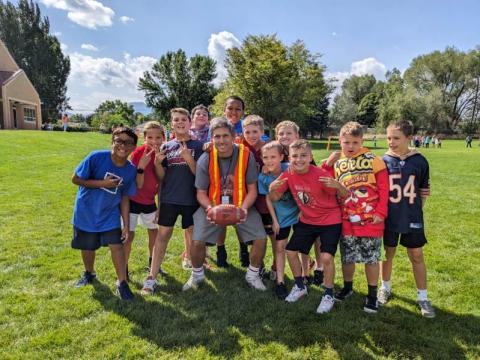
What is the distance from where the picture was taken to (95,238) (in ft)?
13.9

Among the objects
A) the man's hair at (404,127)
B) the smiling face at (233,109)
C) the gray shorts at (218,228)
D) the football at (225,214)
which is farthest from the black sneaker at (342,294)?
the smiling face at (233,109)

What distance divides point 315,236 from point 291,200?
1.68 feet

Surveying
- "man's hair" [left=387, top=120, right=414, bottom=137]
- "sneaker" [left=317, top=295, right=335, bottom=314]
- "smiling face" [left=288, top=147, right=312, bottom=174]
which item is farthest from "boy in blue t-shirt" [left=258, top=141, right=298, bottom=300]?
"man's hair" [left=387, top=120, right=414, bottom=137]

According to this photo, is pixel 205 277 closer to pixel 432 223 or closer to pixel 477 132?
pixel 432 223

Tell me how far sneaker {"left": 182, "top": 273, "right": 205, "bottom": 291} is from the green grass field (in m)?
0.14

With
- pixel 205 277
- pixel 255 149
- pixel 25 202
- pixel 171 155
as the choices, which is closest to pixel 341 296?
pixel 205 277

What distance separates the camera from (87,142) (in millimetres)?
25453

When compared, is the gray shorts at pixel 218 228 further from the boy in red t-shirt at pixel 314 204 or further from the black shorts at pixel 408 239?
the black shorts at pixel 408 239

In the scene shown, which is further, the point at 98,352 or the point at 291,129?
the point at 291,129

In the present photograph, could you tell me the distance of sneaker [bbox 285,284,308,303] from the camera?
13.8ft

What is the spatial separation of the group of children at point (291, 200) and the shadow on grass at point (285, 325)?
17 centimetres

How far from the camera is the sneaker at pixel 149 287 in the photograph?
14.3 feet

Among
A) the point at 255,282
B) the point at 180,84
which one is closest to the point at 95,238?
the point at 255,282

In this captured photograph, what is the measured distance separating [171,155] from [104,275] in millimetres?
1866
